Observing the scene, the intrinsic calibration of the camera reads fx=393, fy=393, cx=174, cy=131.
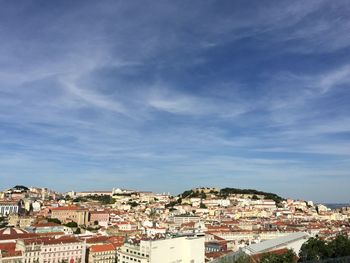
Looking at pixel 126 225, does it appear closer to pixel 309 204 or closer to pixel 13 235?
pixel 13 235

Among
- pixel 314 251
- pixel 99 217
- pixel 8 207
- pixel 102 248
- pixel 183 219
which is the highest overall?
pixel 8 207

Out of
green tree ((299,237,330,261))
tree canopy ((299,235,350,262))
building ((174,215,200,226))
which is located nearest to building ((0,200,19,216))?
building ((174,215,200,226))

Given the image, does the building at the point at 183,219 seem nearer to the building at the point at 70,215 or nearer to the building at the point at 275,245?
the building at the point at 70,215

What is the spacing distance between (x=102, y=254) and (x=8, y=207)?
43.4 metres

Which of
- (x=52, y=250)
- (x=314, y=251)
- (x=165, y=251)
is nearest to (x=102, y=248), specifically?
(x=52, y=250)

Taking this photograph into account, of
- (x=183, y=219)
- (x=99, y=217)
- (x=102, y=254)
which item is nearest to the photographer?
(x=102, y=254)

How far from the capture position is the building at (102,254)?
42000mm

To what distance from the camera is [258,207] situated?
350ft

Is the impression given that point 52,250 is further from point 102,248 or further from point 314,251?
point 314,251

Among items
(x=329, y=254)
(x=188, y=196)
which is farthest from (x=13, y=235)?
(x=188, y=196)

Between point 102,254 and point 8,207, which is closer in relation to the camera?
point 102,254

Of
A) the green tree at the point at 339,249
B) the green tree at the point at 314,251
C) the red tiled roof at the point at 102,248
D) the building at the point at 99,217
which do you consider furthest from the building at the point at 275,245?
the building at the point at 99,217

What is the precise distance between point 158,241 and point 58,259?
1092 centimetres

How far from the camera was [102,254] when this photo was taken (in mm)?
42656
